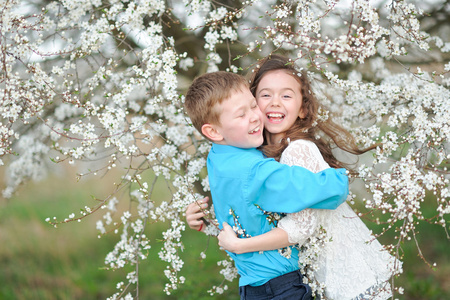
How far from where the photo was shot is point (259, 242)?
203cm

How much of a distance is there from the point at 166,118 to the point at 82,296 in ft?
8.18

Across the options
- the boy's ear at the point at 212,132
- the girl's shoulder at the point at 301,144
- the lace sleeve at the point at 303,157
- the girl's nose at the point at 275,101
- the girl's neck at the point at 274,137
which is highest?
the girl's nose at the point at 275,101

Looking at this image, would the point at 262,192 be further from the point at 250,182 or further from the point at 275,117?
the point at 275,117

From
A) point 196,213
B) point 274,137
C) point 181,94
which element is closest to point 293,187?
point 274,137

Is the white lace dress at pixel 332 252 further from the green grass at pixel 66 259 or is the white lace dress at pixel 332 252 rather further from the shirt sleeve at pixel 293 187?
the green grass at pixel 66 259

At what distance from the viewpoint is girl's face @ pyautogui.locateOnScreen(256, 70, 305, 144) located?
2334 millimetres

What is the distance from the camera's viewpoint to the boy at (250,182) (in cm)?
192

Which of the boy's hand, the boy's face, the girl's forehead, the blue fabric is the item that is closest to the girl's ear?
the girl's forehead

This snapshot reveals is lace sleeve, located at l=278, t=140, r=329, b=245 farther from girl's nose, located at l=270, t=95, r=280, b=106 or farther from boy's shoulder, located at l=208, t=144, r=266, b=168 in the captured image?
girl's nose, located at l=270, t=95, r=280, b=106

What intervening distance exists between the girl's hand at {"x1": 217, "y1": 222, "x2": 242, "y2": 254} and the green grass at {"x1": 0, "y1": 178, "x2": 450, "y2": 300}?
219cm

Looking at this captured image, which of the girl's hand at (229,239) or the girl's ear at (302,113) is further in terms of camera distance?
the girl's ear at (302,113)

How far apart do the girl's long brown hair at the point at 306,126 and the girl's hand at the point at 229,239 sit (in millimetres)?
373

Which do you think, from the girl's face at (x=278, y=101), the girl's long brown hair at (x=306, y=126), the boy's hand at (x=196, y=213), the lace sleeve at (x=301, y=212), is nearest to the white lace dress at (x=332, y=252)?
the lace sleeve at (x=301, y=212)

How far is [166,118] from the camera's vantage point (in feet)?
10.6
